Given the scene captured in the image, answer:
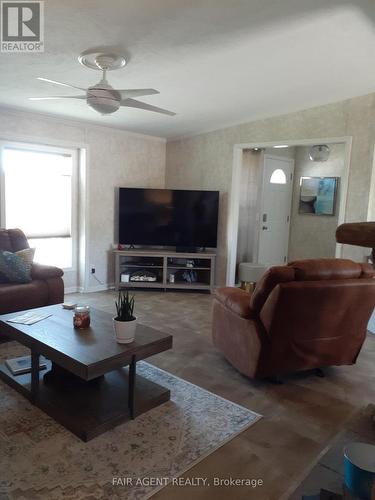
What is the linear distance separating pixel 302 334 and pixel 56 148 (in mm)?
4000

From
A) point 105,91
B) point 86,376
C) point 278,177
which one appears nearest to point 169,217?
point 278,177

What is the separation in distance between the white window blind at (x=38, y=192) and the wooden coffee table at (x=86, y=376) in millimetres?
2482

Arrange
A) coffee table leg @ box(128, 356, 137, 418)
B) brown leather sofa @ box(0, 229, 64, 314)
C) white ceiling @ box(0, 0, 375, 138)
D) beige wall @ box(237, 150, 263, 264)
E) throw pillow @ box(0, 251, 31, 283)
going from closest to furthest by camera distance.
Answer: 1. coffee table leg @ box(128, 356, 137, 418)
2. white ceiling @ box(0, 0, 375, 138)
3. brown leather sofa @ box(0, 229, 64, 314)
4. throw pillow @ box(0, 251, 31, 283)
5. beige wall @ box(237, 150, 263, 264)

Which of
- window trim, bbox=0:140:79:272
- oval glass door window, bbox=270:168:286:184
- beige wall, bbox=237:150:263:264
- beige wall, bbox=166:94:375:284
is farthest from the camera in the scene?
oval glass door window, bbox=270:168:286:184

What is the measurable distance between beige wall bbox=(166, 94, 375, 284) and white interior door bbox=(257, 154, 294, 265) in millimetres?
985

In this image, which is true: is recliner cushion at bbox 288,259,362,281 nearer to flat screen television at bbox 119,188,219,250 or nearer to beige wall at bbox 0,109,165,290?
flat screen television at bbox 119,188,219,250

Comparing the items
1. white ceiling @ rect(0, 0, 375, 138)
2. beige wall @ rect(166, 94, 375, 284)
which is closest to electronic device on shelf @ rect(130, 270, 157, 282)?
beige wall @ rect(166, 94, 375, 284)

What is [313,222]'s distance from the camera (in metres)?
6.78

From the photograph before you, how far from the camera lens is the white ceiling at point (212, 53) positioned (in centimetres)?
254

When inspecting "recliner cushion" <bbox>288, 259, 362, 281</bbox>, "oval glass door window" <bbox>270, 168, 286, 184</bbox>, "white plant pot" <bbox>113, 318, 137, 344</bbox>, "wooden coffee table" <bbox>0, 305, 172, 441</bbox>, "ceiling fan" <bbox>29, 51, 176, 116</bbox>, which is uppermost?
"ceiling fan" <bbox>29, 51, 176, 116</bbox>

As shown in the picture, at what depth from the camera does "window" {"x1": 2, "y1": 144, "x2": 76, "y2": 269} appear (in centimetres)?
482

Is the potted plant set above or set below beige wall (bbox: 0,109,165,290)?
below

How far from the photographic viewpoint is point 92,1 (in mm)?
2316

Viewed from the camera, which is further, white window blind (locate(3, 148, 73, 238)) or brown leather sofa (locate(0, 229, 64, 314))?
white window blind (locate(3, 148, 73, 238))
